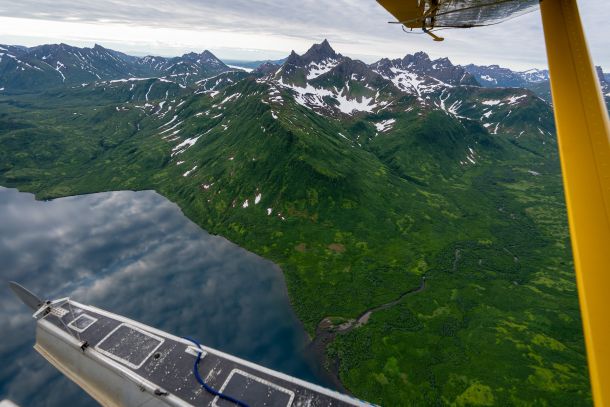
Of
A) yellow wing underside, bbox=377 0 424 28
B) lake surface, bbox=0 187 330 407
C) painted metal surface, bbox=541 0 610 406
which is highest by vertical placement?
yellow wing underside, bbox=377 0 424 28

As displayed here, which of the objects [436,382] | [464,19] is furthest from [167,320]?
[464,19]

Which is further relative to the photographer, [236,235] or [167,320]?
[236,235]

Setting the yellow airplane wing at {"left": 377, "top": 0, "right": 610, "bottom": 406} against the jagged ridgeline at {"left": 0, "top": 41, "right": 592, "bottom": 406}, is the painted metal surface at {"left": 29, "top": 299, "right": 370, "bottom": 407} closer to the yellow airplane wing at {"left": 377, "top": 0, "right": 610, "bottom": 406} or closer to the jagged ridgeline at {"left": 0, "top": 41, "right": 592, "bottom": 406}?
the jagged ridgeline at {"left": 0, "top": 41, "right": 592, "bottom": 406}

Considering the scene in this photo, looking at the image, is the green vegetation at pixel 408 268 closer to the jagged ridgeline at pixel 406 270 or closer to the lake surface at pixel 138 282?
the jagged ridgeline at pixel 406 270

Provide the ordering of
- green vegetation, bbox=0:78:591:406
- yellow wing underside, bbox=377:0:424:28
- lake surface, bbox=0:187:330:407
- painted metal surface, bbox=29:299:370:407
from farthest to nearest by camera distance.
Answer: lake surface, bbox=0:187:330:407
green vegetation, bbox=0:78:591:406
painted metal surface, bbox=29:299:370:407
yellow wing underside, bbox=377:0:424:28

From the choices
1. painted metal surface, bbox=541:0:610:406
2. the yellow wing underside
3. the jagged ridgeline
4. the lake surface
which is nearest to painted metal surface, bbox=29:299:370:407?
the lake surface

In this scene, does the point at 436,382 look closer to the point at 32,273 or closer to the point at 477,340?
the point at 477,340

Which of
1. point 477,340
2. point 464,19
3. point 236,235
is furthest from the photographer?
point 236,235

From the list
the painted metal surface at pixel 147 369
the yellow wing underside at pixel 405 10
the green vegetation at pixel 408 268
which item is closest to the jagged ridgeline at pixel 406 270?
the green vegetation at pixel 408 268
